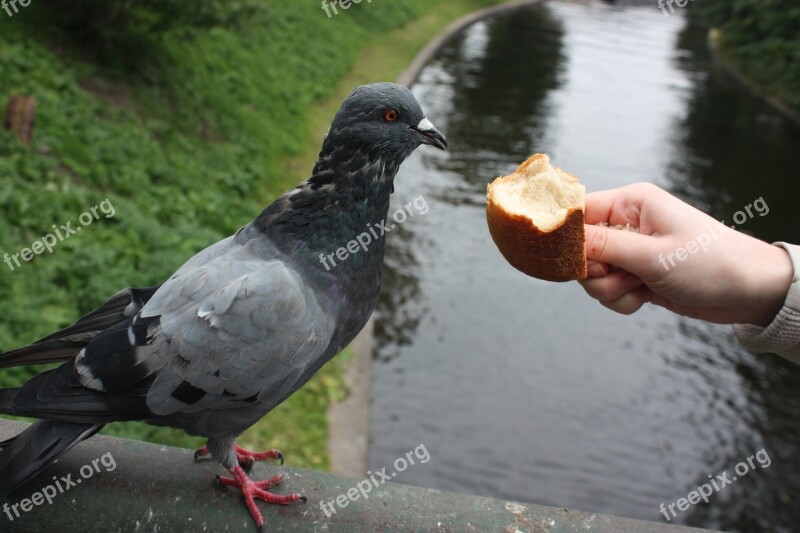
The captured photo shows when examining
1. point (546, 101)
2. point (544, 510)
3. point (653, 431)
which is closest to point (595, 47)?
point (546, 101)

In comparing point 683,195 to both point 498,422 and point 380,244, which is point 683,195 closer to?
point 498,422

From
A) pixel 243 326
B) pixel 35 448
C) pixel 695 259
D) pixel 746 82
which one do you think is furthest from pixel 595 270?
pixel 746 82

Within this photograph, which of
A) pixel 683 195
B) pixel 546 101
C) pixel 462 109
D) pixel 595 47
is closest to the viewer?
pixel 683 195

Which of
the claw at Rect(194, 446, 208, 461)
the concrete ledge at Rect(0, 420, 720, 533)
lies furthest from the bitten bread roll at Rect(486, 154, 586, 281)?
the claw at Rect(194, 446, 208, 461)

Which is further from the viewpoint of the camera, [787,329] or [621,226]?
[621,226]

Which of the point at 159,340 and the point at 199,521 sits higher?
the point at 159,340

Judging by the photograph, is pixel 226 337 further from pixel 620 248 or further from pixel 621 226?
pixel 621 226

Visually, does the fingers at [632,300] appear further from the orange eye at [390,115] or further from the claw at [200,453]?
the claw at [200,453]

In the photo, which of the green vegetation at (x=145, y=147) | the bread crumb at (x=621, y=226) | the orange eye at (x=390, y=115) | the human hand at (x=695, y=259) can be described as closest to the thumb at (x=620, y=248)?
the human hand at (x=695, y=259)
